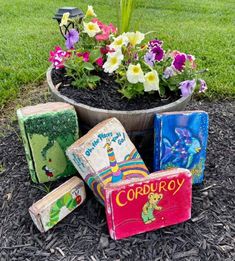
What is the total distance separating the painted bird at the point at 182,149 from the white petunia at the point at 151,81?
0.25 metres

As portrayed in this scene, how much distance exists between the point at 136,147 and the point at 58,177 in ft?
1.50

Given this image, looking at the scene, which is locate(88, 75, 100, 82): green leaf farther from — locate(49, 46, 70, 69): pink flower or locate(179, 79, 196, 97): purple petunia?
locate(179, 79, 196, 97): purple petunia

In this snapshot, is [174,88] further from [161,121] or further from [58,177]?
[58,177]

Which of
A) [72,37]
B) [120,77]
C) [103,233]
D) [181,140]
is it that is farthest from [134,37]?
[103,233]

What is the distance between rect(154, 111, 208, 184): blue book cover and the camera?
2021 millimetres

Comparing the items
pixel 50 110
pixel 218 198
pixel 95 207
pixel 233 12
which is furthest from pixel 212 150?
pixel 233 12

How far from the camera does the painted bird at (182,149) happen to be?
2062mm

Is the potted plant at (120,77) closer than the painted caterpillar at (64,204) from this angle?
No

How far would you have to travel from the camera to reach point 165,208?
1854 millimetres

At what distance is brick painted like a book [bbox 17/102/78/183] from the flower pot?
0.08m

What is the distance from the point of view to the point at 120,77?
2.37 meters

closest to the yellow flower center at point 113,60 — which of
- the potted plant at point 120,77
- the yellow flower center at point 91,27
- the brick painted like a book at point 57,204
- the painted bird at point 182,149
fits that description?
the potted plant at point 120,77

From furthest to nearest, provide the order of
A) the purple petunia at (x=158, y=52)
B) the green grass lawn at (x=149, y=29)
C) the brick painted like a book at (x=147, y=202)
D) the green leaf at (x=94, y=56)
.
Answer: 1. the green grass lawn at (x=149, y=29)
2. the green leaf at (x=94, y=56)
3. the purple petunia at (x=158, y=52)
4. the brick painted like a book at (x=147, y=202)

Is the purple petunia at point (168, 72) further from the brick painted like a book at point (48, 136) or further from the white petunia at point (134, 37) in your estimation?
the brick painted like a book at point (48, 136)
